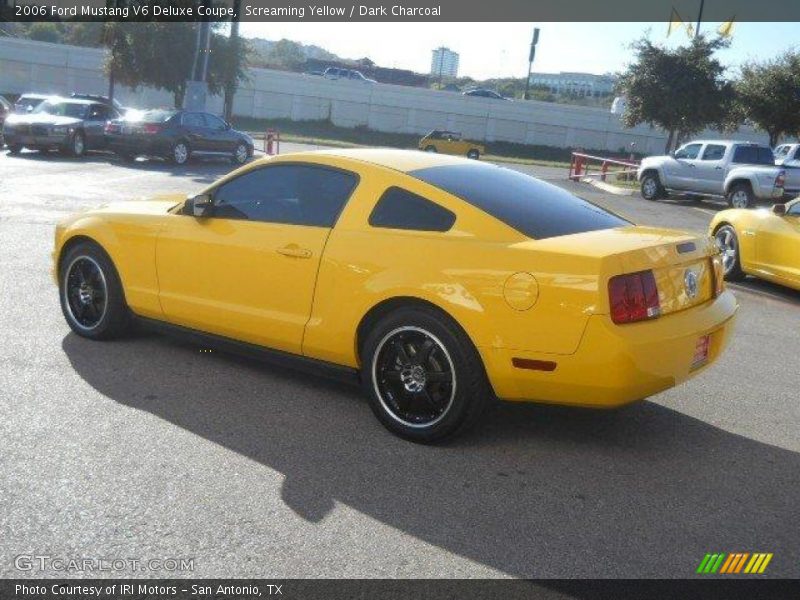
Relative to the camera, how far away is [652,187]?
2469cm

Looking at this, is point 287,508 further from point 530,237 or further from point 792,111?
point 792,111

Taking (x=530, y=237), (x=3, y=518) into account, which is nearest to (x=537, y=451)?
(x=530, y=237)

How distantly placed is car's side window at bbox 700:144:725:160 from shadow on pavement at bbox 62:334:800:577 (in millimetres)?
19092

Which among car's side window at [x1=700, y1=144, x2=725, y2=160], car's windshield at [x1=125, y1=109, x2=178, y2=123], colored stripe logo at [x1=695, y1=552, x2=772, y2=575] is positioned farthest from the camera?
car's windshield at [x1=125, y1=109, x2=178, y2=123]

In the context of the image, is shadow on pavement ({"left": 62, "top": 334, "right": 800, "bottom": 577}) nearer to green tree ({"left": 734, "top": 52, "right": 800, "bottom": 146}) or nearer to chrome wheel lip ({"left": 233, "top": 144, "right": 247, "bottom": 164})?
chrome wheel lip ({"left": 233, "top": 144, "right": 247, "bottom": 164})

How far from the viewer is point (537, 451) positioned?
475cm

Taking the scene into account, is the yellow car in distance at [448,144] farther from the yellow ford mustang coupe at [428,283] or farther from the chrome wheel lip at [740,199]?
the yellow ford mustang coupe at [428,283]

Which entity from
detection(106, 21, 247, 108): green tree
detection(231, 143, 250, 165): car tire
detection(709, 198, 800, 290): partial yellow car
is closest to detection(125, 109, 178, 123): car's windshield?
detection(231, 143, 250, 165): car tire

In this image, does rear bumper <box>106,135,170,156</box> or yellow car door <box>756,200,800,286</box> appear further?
rear bumper <box>106,135,170,156</box>

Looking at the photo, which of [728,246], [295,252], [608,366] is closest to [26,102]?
[728,246]

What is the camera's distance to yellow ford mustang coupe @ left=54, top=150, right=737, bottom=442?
14.5 ft

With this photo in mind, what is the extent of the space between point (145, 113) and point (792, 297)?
60.6 feet

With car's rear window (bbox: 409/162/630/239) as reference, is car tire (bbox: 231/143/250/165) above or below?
below

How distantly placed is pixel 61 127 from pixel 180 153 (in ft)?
9.92
